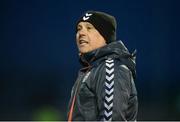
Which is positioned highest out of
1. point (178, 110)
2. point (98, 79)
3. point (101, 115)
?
point (98, 79)

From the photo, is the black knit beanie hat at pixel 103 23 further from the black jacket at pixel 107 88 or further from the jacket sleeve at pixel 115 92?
the jacket sleeve at pixel 115 92

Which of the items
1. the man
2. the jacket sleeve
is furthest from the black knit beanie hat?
the jacket sleeve

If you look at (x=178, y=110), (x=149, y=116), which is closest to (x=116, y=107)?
(x=149, y=116)

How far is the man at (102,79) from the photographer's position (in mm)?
1576

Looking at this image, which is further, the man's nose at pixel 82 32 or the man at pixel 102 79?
the man's nose at pixel 82 32

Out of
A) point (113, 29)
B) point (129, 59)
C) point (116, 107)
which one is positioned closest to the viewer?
point (116, 107)

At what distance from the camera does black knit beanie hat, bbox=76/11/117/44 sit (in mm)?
1824

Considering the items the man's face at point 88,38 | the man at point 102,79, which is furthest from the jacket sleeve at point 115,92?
the man's face at point 88,38

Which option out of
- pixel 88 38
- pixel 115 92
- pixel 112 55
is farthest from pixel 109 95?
pixel 88 38

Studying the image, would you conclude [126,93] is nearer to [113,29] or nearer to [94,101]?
[94,101]

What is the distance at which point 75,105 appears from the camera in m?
1.66

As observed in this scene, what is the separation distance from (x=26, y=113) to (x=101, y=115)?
2902mm

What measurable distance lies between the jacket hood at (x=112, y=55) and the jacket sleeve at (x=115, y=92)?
0.04 meters

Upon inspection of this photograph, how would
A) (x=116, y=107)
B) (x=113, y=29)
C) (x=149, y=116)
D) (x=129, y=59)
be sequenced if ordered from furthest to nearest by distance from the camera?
(x=149, y=116) → (x=113, y=29) → (x=129, y=59) → (x=116, y=107)
